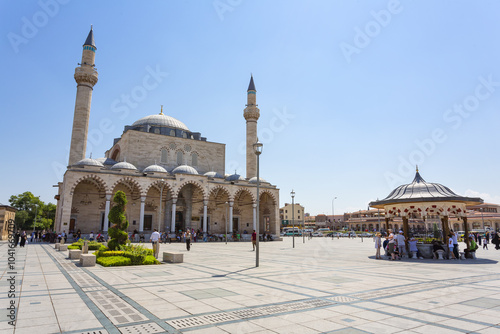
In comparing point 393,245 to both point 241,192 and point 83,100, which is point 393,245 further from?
point 83,100

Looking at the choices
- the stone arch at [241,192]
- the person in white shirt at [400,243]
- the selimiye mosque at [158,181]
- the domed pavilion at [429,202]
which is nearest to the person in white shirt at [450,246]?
the domed pavilion at [429,202]

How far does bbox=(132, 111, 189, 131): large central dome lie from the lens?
4234 centimetres

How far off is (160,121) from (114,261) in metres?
33.6

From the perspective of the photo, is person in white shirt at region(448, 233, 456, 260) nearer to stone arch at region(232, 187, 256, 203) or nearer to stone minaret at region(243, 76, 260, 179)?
stone arch at region(232, 187, 256, 203)

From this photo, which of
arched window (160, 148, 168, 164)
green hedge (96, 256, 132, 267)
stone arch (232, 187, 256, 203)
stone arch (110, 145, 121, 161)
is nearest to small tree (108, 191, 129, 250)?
green hedge (96, 256, 132, 267)

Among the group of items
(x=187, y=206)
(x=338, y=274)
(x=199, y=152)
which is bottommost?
(x=338, y=274)

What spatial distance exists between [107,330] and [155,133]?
36451mm

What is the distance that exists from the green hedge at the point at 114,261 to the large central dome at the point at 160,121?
32.5 metres

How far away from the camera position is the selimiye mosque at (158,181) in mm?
31438

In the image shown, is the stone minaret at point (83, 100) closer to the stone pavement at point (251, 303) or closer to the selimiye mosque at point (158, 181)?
the selimiye mosque at point (158, 181)

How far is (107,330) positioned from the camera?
4312mm

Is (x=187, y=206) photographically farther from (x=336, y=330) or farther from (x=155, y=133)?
(x=336, y=330)

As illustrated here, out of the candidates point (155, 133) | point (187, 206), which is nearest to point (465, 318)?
point (187, 206)

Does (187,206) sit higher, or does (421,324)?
(187,206)
